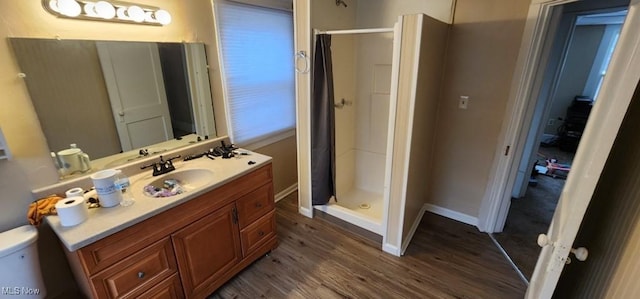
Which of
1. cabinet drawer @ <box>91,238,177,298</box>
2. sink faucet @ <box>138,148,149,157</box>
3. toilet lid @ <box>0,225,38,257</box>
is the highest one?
sink faucet @ <box>138,148,149,157</box>

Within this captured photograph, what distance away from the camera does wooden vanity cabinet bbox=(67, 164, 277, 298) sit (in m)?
1.33

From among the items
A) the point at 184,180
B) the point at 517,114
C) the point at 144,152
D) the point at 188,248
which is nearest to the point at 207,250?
the point at 188,248

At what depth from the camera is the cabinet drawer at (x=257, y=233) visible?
204 cm

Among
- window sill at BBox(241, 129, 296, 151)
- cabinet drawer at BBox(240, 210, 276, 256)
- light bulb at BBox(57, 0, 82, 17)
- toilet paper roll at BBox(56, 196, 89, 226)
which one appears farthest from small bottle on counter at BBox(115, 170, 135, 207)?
window sill at BBox(241, 129, 296, 151)

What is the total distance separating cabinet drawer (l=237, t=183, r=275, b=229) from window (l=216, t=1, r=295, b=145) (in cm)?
69

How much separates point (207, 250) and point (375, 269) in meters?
1.28

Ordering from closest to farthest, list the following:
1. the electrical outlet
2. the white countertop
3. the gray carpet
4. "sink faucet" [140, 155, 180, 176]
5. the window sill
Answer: the white countertop
"sink faucet" [140, 155, 180, 176]
the gray carpet
the electrical outlet
the window sill

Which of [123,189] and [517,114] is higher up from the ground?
[517,114]

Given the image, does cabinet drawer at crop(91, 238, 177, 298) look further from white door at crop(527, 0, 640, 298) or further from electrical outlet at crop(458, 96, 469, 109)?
electrical outlet at crop(458, 96, 469, 109)

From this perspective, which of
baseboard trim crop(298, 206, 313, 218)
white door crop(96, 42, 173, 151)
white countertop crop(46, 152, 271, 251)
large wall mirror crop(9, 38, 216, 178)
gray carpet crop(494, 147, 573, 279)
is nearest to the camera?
white countertop crop(46, 152, 271, 251)

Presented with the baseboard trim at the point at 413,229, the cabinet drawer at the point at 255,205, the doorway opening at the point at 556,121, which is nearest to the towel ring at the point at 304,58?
the cabinet drawer at the point at 255,205

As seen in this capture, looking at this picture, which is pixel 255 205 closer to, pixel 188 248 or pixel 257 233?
pixel 257 233

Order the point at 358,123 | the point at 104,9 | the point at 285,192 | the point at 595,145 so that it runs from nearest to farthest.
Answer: the point at 595,145 → the point at 104,9 → the point at 358,123 → the point at 285,192

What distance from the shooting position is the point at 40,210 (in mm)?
1367
